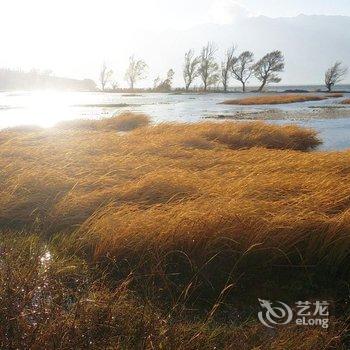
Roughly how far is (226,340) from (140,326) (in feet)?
2.62

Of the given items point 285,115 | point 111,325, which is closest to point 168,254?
point 111,325

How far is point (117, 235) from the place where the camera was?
480 cm

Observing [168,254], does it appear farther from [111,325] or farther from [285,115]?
[285,115]

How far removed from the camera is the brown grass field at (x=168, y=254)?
3221 millimetres

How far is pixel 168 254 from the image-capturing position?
4641 mm

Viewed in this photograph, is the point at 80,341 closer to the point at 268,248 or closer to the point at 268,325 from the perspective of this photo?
the point at 268,325

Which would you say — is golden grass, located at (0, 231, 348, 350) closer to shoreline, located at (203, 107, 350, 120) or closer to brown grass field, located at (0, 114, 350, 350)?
brown grass field, located at (0, 114, 350, 350)

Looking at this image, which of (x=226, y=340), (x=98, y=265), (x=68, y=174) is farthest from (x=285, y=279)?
(x=68, y=174)

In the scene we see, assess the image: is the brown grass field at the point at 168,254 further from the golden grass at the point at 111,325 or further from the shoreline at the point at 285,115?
the shoreline at the point at 285,115

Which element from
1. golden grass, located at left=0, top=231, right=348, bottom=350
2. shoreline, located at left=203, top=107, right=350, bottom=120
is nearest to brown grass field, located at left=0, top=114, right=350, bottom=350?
golden grass, located at left=0, top=231, right=348, bottom=350

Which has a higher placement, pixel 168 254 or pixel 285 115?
pixel 168 254

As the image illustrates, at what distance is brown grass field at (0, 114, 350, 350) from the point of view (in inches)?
127

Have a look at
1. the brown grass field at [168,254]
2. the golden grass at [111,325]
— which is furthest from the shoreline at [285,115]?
the golden grass at [111,325]

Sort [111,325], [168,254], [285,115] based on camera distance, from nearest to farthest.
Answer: [111,325]
[168,254]
[285,115]
